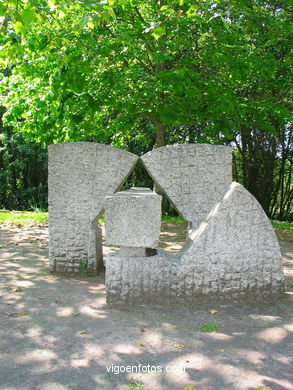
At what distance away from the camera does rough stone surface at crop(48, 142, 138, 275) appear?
507 centimetres

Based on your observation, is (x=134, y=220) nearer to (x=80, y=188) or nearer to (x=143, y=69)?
(x=80, y=188)

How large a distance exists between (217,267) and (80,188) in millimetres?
2127

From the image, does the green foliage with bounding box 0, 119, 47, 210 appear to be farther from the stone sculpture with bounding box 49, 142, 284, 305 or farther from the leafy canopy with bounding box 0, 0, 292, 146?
the stone sculpture with bounding box 49, 142, 284, 305

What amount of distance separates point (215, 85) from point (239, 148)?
721 centimetres

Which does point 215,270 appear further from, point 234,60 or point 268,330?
point 234,60

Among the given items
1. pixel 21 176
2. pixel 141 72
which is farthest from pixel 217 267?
pixel 21 176

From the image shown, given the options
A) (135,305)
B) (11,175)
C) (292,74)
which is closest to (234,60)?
(292,74)

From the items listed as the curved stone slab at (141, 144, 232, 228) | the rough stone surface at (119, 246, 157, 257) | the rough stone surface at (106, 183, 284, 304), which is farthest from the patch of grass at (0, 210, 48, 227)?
the rough stone surface at (106, 183, 284, 304)

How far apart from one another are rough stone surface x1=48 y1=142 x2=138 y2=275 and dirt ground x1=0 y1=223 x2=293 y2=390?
637 millimetres

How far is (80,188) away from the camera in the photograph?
16.7ft

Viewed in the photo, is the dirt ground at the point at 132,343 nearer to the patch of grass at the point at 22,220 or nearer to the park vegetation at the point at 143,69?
the park vegetation at the point at 143,69

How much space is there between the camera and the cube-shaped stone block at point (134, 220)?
12.2ft

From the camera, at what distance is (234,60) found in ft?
23.7

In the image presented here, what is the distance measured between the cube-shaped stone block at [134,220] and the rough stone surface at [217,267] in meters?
0.22
